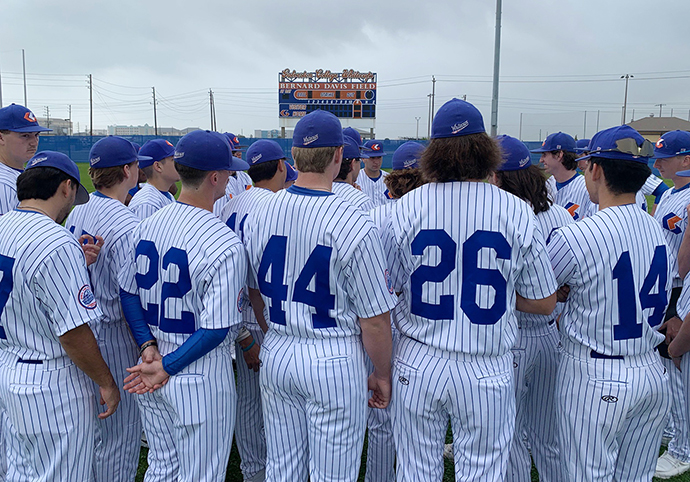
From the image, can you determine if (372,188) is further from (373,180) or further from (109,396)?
(109,396)

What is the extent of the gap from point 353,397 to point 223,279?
0.79 meters

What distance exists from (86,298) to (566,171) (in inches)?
188

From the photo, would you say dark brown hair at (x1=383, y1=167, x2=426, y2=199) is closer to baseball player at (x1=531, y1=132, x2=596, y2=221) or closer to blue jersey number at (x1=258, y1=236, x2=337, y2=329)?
blue jersey number at (x1=258, y1=236, x2=337, y2=329)

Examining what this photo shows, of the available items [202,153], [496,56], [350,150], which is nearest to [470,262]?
[202,153]

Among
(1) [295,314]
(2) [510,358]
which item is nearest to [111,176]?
(1) [295,314]

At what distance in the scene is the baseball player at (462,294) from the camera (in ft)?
6.82

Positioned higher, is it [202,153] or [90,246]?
[202,153]

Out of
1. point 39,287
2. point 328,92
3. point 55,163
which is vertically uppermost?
point 328,92

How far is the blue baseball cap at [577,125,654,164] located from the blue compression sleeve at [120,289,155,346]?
2.39 metres

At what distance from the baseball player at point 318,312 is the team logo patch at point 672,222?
276 centimetres

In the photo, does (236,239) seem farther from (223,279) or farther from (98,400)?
(98,400)

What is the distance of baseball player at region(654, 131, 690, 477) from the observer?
3.39 meters

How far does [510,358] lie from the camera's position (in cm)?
227

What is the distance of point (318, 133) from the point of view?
2.20 meters
